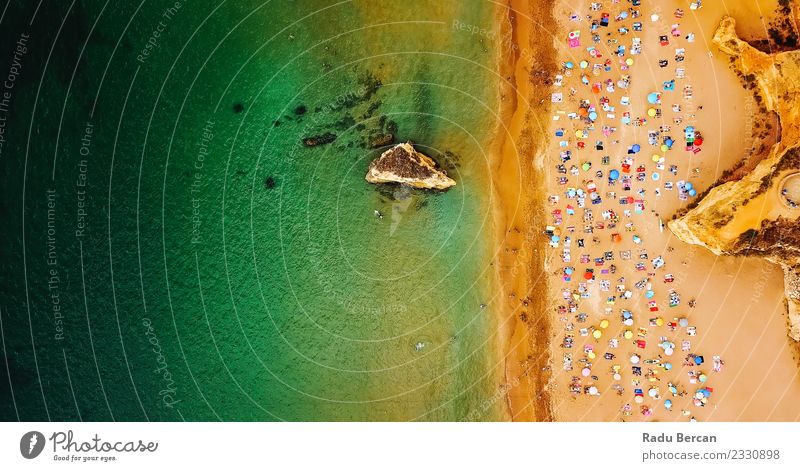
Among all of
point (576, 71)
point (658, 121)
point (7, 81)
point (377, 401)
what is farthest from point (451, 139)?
point (7, 81)

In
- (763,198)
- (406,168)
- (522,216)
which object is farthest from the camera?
(522,216)

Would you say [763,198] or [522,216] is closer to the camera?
[763,198]

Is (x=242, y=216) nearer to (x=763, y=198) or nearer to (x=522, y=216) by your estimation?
(x=522, y=216)

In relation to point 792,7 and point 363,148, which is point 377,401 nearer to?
point 363,148

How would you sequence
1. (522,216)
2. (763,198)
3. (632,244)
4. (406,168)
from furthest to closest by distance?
1. (522,216)
2. (632,244)
3. (406,168)
4. (763,198)

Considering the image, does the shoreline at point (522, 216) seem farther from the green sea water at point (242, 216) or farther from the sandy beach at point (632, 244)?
the green sea water at point (242, 216)

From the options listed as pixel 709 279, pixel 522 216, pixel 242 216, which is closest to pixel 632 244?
pixel 709 279

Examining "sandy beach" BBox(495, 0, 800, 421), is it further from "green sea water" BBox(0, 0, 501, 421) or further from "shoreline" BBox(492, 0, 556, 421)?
"green sea water" BBox(0, 0, 501, 421)

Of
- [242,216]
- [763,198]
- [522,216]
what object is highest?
[763,198]

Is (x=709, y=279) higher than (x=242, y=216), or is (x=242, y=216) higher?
(x=242, y=216)
